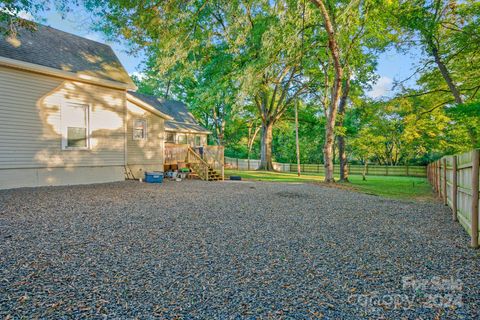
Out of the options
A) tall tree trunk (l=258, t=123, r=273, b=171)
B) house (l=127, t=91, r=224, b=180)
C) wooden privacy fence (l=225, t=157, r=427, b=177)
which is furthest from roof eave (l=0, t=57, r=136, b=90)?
wooden privacy fence (l=225, t=157, r=427, b=177)

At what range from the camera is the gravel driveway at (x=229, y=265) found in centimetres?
238

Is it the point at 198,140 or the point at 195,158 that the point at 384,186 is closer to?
the point at 195,158

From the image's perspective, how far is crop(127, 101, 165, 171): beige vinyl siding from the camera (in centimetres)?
1311

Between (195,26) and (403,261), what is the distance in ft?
34.2

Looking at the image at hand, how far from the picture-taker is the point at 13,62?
816cm

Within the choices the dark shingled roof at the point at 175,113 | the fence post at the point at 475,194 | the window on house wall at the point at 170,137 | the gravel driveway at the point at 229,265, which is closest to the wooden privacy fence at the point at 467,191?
the fence post at the point at 475,194

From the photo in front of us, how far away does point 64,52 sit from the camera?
10430 millimetres

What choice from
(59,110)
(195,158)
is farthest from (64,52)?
(195,158)

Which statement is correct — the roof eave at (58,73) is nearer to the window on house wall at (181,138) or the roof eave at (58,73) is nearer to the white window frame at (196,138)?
the window on house wall at (181,138)

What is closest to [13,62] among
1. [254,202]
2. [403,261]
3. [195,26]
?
[195,26]

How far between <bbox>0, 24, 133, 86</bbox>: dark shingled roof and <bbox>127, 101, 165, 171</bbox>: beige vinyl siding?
2070mm

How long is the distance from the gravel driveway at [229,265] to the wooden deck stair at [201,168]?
797 centimetres

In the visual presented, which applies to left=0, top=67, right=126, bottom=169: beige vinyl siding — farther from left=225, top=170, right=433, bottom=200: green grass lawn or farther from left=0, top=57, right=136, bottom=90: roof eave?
left=225, top=170, right=433, bottom=200: green grass lawn

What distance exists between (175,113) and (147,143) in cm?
878
